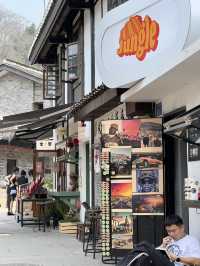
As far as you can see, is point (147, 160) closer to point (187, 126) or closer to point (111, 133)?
point (111, 133)

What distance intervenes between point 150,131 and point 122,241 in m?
1.82

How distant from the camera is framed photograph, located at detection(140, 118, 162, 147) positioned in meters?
9.97

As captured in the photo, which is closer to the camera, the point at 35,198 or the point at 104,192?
the point at 104,192

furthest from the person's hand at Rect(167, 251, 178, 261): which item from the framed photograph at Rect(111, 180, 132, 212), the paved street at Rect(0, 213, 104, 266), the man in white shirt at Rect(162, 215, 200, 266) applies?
the paved street at Rect(0, 213, 104, 266)

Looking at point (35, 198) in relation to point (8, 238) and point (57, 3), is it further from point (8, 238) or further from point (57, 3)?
point (57, 3)

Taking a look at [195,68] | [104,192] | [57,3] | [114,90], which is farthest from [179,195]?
[57,3]

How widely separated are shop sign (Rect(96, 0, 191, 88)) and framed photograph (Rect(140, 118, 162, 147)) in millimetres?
831

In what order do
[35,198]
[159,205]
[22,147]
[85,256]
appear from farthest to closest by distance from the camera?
[22,147] < [35,198] < [85,256] < [159,205]

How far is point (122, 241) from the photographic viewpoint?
1023cm

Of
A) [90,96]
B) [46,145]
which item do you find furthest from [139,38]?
[46,145]

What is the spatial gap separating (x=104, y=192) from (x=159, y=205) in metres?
0.97

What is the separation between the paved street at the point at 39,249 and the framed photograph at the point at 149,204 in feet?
4.81

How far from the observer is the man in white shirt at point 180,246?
6945mm

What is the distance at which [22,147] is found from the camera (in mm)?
38406
